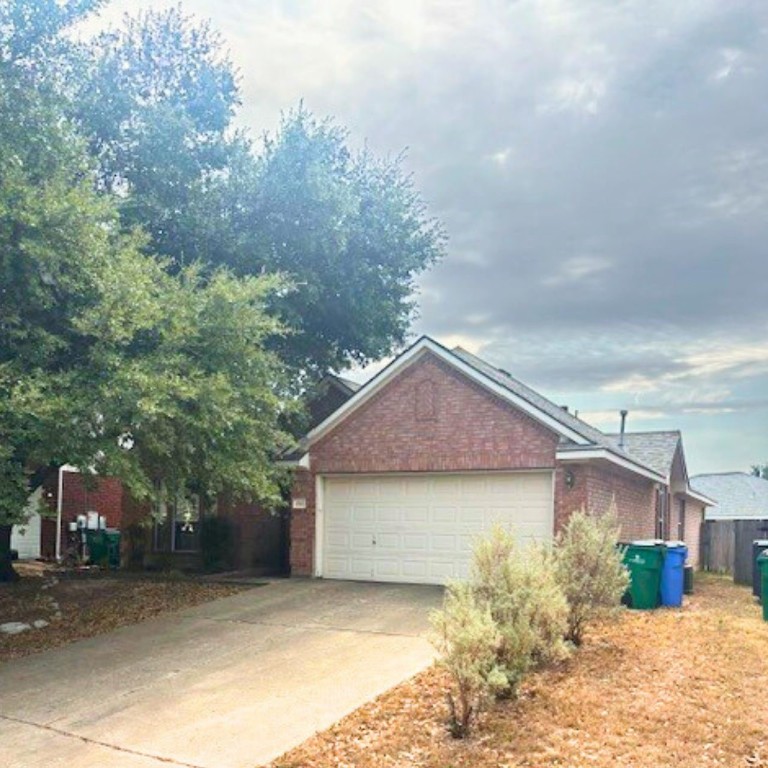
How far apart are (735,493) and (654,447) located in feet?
73.2

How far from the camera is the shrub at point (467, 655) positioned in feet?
22.1

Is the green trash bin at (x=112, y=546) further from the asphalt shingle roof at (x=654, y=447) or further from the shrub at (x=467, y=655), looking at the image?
the shrub at (x=467, y=655)

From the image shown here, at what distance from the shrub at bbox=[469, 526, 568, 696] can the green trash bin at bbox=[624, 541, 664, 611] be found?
4.37m

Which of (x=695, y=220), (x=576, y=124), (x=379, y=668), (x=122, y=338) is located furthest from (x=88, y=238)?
(x=695, y=220)

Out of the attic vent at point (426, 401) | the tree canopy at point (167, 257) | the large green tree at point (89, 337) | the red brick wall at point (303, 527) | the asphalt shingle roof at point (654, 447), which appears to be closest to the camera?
the large green tree at point (89, 337)

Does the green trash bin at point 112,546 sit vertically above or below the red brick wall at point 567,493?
below

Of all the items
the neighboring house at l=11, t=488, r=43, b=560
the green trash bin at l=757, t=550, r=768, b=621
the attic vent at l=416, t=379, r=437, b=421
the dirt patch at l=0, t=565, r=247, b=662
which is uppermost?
the attic vent at l=416, t=379, r=437, b=421

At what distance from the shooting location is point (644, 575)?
40.7 feet

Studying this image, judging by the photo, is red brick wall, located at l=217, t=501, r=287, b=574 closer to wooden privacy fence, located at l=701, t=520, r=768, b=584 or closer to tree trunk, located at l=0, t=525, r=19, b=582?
tree trunk, located at l=0, t=525, r=19, b=582

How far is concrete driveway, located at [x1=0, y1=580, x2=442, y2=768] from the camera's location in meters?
7.14

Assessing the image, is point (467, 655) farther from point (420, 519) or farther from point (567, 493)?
point (420, 519)

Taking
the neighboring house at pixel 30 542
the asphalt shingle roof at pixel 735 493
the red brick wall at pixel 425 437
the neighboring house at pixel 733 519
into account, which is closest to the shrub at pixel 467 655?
the red brick wall at pixel 425 437

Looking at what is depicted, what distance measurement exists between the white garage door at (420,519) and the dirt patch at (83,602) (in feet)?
7.71

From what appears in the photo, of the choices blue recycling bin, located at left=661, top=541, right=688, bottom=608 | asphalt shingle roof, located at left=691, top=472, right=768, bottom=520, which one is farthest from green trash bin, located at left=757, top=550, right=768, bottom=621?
asphalt shingle roof, located at left=691, top=472, right=768, bottom=520
